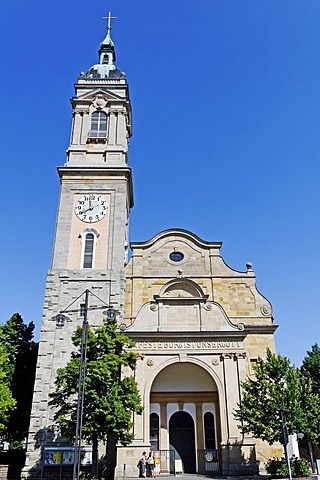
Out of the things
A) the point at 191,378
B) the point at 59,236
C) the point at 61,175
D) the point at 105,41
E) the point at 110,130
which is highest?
the point at 105,41

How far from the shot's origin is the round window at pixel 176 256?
31.2 metres

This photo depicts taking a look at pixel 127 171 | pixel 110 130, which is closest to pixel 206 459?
pixel 127 171

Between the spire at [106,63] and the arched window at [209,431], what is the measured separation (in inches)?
1151

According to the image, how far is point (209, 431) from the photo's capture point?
26344mm

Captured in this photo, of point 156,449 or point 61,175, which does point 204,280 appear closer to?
point 156,449

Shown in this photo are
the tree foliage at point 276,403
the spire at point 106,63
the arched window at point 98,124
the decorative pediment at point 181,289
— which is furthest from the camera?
the spire at point 106,63

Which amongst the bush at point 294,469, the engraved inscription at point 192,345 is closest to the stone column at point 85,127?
the engraved inscription at point 192,345

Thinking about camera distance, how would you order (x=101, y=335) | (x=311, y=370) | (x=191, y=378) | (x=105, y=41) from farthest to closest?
1. (x=105, y=41)
2. (x=311, y=370)
3. (x=191, y=378)
4. (x=101, y=335)

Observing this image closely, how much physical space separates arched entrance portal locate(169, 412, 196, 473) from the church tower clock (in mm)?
7066

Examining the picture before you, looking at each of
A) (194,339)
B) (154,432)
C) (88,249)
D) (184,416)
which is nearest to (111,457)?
(154,432)

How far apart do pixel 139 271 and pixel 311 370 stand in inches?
544

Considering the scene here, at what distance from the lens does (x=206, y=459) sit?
24.7m

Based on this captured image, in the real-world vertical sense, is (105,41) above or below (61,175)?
above

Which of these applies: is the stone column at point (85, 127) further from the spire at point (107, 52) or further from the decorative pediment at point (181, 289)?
the decorative pediment at point (181, 289)
